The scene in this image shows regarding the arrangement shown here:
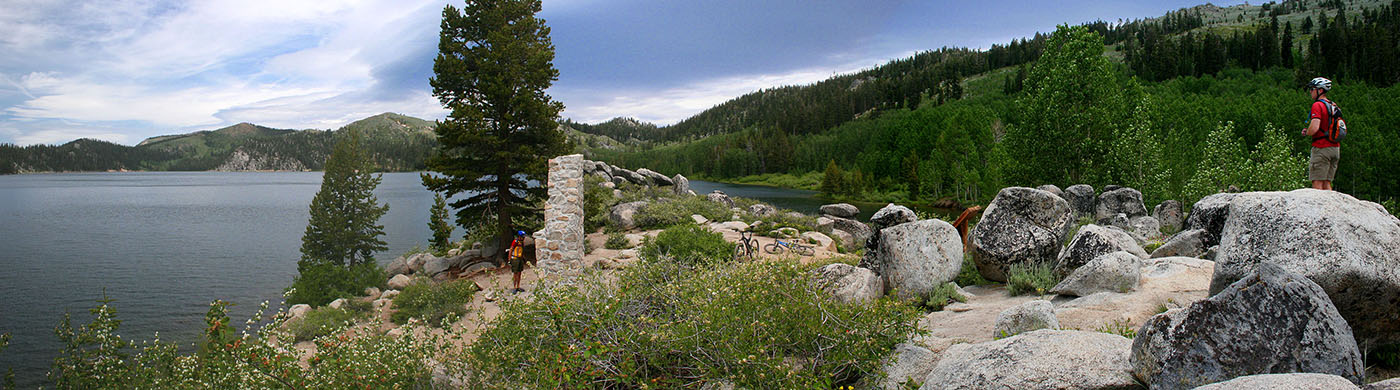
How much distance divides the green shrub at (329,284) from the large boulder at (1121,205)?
986 inches

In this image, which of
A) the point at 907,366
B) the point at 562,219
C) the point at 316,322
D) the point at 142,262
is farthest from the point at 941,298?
the point at 142,262

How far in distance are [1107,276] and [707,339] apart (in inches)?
198

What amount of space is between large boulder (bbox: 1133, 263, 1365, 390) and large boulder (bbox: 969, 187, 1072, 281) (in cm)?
528

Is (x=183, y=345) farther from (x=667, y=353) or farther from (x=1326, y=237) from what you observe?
(x=1326, y=237)

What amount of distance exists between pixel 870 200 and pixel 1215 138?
49.9 metres

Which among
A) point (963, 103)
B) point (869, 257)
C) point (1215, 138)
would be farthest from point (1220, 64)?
point (869, 257)

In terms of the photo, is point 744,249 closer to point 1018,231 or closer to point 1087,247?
point 1018,231

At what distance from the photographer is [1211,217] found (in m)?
9.41

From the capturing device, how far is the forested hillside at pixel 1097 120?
92.5 feet

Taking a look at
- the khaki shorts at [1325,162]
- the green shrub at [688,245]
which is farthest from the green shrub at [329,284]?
the khaki shorts at [1325,162]

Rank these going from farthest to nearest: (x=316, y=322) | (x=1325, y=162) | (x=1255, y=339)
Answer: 1. (x=316, y=322)
2. (x=1325, y=162)
3. (x=1255, y=339)

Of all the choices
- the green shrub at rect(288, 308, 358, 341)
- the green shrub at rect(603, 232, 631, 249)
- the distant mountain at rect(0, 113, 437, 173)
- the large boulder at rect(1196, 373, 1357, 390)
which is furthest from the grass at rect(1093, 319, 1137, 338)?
the distant mountain at rect(0, 113, 437, 173)

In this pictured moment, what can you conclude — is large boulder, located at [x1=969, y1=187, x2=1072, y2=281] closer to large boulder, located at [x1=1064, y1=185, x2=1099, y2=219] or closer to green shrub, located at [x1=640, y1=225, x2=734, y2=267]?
green shrub, located at [x1=640, y1=225, x2=734, y2=267]

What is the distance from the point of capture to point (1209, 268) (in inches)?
290
